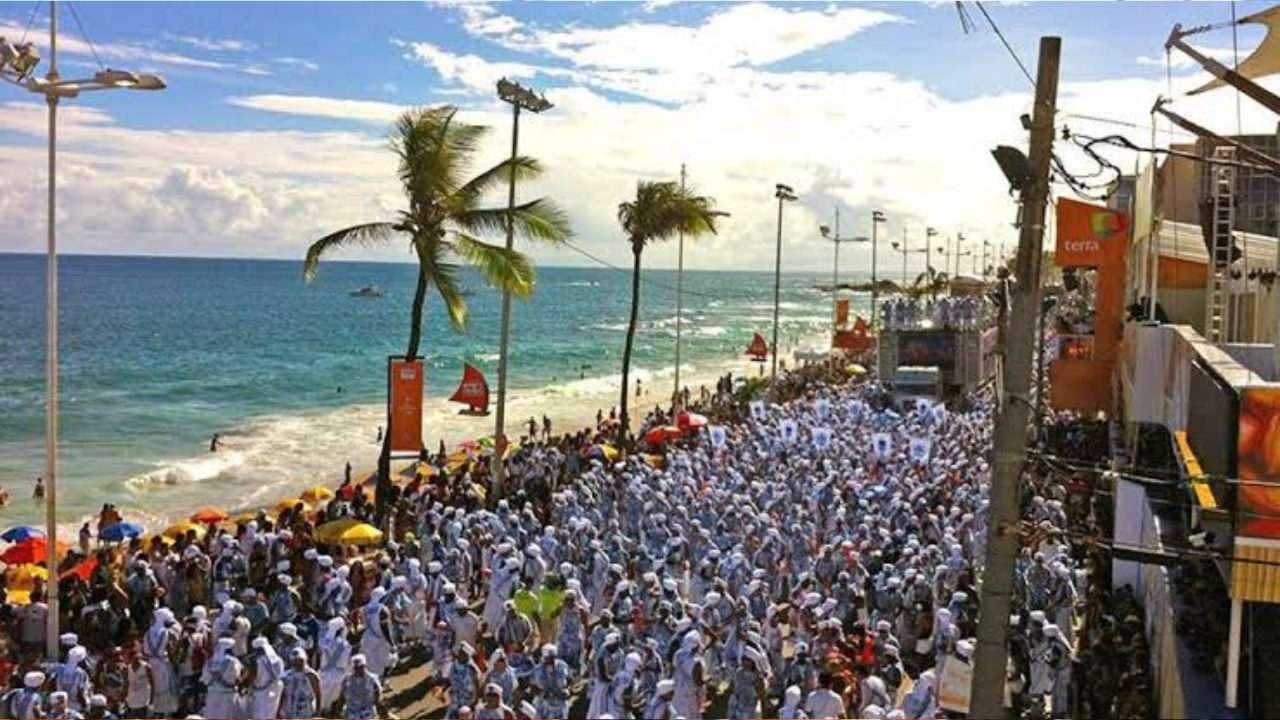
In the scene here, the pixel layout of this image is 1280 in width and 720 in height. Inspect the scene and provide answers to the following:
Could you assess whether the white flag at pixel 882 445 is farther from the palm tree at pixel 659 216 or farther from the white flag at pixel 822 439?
the palm tree at pixel 659 216

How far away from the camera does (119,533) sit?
18203 millimetres

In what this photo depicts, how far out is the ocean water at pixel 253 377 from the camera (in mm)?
35531

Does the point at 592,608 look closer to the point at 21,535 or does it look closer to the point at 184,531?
the point at 184,531

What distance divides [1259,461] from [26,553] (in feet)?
48.7

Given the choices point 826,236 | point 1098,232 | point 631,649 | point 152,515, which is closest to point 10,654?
point 631,649

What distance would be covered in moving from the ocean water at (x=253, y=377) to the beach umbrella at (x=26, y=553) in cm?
1137

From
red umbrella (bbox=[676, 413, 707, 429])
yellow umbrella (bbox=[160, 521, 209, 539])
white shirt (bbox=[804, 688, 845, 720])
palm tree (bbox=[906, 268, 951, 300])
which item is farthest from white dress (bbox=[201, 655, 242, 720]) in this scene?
palm tree (bbox=[906, 268, 951, 300])

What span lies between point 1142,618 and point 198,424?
1608 inches

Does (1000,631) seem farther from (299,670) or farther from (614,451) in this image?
(614,451)

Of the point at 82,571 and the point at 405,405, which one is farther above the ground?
the point at 405,405

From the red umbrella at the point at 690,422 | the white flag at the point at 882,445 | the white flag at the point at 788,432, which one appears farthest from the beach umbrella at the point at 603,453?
the white flag at the point at 882,445

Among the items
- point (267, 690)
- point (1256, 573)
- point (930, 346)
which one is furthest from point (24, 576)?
point (930, 346)

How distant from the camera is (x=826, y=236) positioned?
6053cm

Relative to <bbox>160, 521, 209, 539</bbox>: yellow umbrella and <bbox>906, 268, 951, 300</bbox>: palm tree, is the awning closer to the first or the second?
<bbox>160, 521, 209, 539</bbox>: yellow umbrella
